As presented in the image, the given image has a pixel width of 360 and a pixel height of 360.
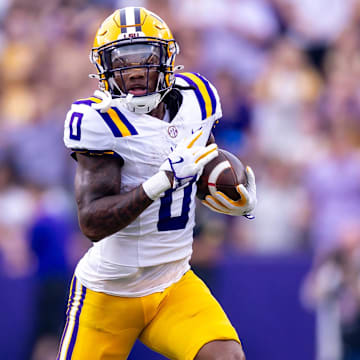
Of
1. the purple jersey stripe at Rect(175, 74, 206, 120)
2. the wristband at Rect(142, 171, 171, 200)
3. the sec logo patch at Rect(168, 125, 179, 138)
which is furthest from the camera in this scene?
the purple jersey stripe at Rect(175, 74, 206, 120)

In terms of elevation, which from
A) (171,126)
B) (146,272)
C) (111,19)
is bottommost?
(146,272)

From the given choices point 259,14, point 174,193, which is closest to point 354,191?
point 259,14

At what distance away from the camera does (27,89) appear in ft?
21.5

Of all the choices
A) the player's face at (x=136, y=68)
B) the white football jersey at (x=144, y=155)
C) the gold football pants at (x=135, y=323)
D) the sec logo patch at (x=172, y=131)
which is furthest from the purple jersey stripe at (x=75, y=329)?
the player's face at (x=136, y=68)

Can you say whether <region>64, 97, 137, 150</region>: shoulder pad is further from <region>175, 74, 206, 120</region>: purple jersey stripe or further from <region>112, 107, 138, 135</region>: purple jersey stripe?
<region>175, 74, 206, 120</region>: purple jersey stripe

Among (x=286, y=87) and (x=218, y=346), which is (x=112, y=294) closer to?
(x=218, y=346)

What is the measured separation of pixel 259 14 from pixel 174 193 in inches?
161

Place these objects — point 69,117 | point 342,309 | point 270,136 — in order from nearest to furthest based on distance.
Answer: point 69,117, point 342,309, point 270,136

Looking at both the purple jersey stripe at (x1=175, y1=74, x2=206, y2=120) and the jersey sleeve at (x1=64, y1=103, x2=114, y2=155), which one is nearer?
the jersey sleeve at (x1=64, y1=103, x2=114, y2=155)

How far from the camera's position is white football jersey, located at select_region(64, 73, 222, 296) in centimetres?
295

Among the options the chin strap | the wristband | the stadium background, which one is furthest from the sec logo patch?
the stadium background

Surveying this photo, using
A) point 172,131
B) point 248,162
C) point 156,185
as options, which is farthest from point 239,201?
point 248,162

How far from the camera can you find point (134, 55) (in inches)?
120

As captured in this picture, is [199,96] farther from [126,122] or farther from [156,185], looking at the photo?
[156,185]
